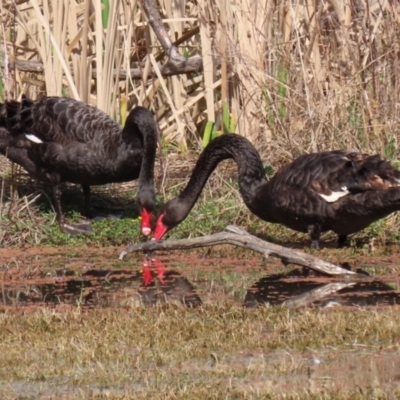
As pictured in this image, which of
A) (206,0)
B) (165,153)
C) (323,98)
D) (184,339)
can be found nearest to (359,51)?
(323,98)

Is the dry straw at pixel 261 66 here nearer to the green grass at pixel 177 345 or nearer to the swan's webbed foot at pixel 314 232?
the swan's webbed foot at pixel 314 232

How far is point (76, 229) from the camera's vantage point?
957cm

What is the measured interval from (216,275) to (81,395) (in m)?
3.24

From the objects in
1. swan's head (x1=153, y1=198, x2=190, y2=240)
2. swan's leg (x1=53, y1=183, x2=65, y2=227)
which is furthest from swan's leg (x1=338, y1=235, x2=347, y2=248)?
swan's leg (x1=53, y1=183, x2=65, y2=227)

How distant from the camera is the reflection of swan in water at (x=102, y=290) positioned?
6.94m

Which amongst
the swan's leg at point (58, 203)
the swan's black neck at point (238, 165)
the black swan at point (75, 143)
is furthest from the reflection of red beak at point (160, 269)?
the swan's leg at point (58, 203)

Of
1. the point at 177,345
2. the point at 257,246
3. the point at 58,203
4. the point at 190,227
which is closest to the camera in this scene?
the point at 177,345

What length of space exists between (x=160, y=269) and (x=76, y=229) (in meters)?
1.66

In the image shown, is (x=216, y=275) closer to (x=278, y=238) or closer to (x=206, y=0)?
(x=278, y=238)

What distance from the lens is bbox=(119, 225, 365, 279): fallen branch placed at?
7430 millimetres

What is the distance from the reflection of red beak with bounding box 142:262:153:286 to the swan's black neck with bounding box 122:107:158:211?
3.50 feet

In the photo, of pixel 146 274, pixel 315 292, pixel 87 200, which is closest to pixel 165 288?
pixel 146 274

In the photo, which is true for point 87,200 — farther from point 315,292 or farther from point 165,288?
point 315,292

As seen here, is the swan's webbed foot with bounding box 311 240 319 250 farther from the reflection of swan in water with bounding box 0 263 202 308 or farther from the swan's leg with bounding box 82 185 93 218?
the swan's leg with bounding box 82 185 93 218
